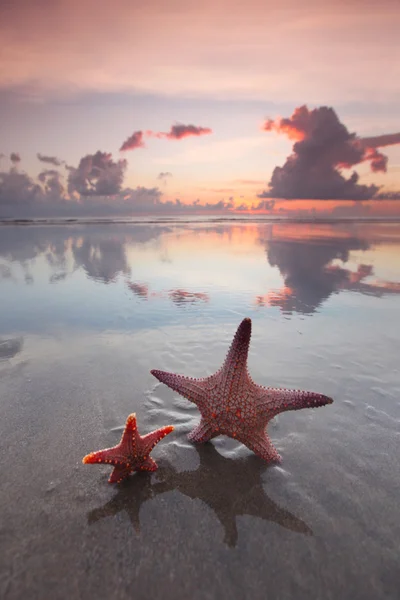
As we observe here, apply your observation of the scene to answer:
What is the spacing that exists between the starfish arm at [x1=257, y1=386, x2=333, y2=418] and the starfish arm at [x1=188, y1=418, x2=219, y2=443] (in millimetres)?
541

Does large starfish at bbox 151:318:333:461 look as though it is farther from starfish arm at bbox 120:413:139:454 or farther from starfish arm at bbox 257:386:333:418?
starfish arm at bbox 120:413:139:454

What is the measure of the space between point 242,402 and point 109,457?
1.21 m

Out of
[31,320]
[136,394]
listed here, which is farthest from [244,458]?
[31,320]

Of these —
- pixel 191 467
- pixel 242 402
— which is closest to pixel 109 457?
pixel 191 467

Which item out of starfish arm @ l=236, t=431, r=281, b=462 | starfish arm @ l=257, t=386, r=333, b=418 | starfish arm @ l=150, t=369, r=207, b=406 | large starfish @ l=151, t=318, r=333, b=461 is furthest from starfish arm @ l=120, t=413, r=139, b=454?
starfish arm @ l=257, t=386, r=333, b=418

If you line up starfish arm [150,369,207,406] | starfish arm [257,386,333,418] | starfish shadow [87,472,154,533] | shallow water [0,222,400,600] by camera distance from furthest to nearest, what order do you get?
starfish arm [150,369,207,406] < starfish arm [257,386,333,418] < starfish shadow [87,472,154,533] < shallow water [0,222,400,600]

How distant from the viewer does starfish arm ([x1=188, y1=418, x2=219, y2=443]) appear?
11.1 ft

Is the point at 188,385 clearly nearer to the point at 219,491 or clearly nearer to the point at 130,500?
the point at 219,491

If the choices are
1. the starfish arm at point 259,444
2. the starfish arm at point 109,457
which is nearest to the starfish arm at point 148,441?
the starfish arm at point 109,457

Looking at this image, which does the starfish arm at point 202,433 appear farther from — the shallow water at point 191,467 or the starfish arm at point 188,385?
the starfish arm at point 188,385

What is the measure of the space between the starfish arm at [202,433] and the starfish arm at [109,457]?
804mm

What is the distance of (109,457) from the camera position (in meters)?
2.86

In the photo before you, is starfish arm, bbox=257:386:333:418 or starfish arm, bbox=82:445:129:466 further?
starfish arm, bbox=257:386:333:418

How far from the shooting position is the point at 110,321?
7105 mm
